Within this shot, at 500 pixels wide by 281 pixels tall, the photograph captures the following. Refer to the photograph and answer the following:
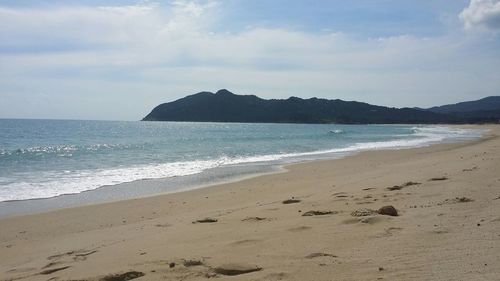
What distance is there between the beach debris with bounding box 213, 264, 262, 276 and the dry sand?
2 centimetres

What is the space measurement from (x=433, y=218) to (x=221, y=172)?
1382 cm

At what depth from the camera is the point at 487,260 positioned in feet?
14.4

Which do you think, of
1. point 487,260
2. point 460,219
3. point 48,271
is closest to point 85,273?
point 48,271

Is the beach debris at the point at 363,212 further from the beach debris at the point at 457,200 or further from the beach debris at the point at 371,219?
the beach debris at the point at 457,200

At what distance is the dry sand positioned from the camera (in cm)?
459

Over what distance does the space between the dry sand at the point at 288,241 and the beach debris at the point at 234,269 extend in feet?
0.06

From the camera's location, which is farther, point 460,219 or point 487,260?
point 460,219

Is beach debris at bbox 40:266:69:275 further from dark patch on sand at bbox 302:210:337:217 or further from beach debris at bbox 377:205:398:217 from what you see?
beach debris at bbox 377:205:398:217

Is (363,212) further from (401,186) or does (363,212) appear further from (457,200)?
(401,186)

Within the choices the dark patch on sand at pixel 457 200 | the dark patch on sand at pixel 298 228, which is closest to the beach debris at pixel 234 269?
the dark patch on sand at pixel 298 228

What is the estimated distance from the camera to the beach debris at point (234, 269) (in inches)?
189

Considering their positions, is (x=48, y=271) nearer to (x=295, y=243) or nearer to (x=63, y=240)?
(x=63, y=240)

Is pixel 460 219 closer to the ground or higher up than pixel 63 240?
higher up

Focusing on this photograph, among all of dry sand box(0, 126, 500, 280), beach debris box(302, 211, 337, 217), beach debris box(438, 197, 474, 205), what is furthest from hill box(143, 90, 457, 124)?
beach debris box(302, 211, 337, 217)
